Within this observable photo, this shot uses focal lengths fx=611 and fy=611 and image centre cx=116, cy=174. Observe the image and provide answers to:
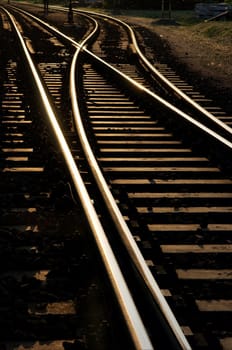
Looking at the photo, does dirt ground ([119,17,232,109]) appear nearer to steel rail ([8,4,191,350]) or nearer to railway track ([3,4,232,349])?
railway track ([3,4,232,349])

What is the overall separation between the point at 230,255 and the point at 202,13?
35554 millimetres

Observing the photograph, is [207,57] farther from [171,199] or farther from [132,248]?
[132,248]

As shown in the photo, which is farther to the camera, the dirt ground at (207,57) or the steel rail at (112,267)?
the dirt ground at (207,57)

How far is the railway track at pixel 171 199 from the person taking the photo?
366 centimetres

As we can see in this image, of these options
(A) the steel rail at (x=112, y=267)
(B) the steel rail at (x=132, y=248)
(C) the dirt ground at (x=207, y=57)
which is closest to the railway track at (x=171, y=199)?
(B) the steel rail at (x=132, y=248)

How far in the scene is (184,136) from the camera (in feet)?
25.1

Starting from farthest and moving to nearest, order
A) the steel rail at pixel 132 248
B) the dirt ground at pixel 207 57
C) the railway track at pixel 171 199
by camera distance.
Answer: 1. the dirt ground at pixel 207 57
2. the railway track at pixel 171 199
3. the steel rail at pixel 132 248

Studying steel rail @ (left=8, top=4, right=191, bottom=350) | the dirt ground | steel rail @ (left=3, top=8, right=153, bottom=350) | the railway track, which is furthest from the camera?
the dirt ground

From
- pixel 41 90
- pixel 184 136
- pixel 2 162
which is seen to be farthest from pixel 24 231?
pixel 41 90

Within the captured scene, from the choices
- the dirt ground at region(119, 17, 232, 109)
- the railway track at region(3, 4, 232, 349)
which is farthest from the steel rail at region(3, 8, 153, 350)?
the dirt ground at region(119, 17, 232, 109)

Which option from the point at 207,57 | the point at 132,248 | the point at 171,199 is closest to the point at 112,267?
the point at 132,248

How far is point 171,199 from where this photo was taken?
5.54 m

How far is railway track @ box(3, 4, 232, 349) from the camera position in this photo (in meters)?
3.66

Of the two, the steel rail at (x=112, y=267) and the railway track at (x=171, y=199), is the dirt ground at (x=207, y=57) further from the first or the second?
the steel rail at (x=112, y=267)
